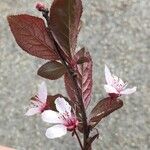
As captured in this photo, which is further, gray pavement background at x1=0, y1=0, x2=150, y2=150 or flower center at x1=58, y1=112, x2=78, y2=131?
gray pavement background at x1=0, y1=0, x2=150, y2=150

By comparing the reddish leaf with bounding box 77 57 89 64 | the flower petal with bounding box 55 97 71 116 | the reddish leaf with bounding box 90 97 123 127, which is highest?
the reddish leaf with bounding box 77 57 89 64

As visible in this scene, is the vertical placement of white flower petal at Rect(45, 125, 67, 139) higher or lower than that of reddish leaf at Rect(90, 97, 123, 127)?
higher

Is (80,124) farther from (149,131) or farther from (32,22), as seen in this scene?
(149,131)

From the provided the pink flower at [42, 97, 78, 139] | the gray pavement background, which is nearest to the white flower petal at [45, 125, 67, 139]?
the pink flower at [42, 97, 78, 139]

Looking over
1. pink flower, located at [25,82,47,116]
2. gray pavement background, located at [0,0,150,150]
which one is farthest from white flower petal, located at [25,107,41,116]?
gray pavement background, located at [0,0,150,150]

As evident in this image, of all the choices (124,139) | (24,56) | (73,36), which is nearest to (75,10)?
(73,36)

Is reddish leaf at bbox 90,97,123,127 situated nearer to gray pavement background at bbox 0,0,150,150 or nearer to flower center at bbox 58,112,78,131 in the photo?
flower center at bbox 58,112,78,131

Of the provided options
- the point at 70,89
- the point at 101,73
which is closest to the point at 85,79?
the point at 70,89

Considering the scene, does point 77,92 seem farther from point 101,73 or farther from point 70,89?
point 101,73
